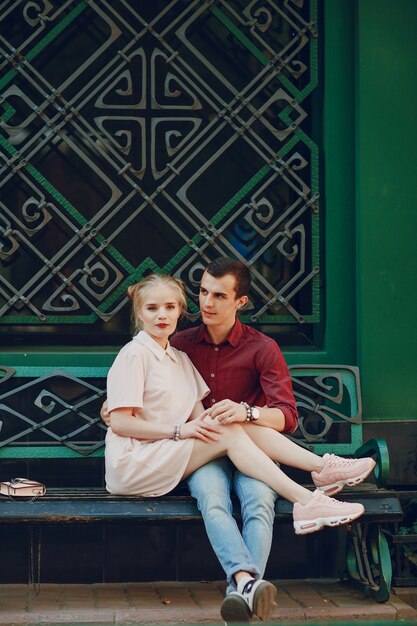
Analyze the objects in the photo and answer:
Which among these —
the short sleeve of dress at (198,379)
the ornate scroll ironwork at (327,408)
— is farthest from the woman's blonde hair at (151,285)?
the ornate scroll ironwork at (327,408)

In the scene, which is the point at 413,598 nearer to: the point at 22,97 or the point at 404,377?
the point at 404,377

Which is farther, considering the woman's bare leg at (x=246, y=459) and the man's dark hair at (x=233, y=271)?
the man's dark hair at (x=233, y=271)

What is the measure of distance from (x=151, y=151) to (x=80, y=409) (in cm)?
152

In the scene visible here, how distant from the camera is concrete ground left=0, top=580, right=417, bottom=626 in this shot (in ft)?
17.8

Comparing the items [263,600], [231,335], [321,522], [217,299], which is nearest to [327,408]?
[231,335]

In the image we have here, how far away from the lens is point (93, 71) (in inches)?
255

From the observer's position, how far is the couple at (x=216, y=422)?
520cm

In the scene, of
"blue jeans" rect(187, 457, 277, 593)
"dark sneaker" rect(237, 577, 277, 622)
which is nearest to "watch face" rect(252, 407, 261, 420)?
"blue jeans" rect(187, 457, 277, 593)

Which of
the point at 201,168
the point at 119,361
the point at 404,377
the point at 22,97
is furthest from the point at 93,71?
the point at 404,377

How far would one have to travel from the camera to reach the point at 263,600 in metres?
4.73

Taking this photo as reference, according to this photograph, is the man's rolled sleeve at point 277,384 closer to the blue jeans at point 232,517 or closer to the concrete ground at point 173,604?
the blue jeans at point 232,517

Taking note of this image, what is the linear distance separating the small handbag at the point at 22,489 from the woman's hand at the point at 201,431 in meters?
0.79

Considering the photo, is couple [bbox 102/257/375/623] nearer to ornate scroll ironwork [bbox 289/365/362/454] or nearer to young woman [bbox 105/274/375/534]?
young woman [bbox 105/274/375/534]

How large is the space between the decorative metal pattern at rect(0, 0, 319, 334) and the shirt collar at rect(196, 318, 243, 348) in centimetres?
65
